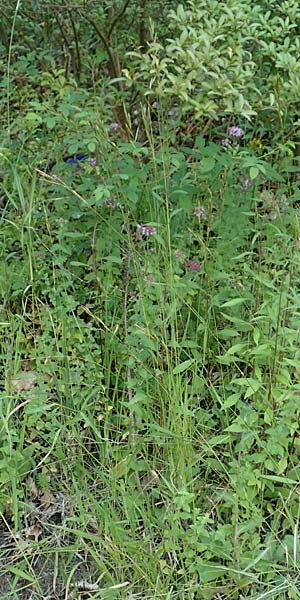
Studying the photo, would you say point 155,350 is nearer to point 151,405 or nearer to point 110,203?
point 151,405

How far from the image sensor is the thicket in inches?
77.2

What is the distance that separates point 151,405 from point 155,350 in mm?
177

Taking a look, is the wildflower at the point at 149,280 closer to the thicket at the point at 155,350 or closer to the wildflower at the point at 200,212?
the thicket at the point at 155,350

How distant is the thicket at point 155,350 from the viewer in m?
1.96

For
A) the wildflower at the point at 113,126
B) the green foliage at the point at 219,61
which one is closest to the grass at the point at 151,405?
the green foliage at the point at 219,61

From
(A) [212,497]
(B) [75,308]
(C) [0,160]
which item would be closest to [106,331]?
(B) [75,308]

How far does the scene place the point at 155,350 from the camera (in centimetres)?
221

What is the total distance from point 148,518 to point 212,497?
0.20 meters

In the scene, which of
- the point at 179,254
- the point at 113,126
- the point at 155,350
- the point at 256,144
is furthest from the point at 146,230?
the point at 256,144

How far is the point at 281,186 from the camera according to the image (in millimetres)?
3029

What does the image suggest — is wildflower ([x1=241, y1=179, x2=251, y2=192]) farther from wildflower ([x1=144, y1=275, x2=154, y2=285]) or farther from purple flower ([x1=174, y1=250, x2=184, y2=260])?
wildflower ([x1=144, y1=275, x2=154, y2=285])

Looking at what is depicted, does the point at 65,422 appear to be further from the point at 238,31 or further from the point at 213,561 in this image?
the point at 238,31

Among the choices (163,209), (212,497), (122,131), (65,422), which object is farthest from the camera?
(122,131)

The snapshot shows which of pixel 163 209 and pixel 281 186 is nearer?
pixel 163 209
